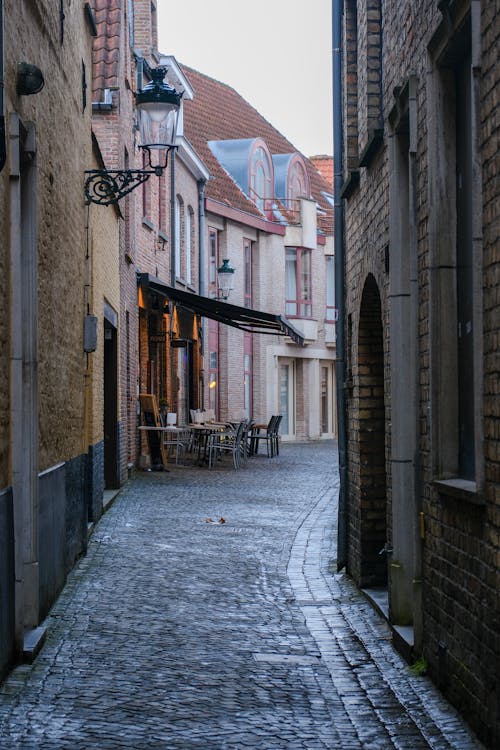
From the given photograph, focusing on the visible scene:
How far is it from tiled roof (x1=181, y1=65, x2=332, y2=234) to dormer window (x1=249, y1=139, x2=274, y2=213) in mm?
996

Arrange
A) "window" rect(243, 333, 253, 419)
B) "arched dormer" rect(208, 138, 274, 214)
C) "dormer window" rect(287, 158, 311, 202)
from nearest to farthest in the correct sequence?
"window" rect(243, 333, 253, 419) → "arched dormer" rect(208, 138, 274, 214) → "dormer window" rect(287, 158, 311, 202)

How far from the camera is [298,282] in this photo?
4012 centimetres

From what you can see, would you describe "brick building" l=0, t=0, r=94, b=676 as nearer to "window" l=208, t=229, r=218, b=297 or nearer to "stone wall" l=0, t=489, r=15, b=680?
"stone wall" l=0, t=489, r=15, b=680

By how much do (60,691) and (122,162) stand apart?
1396 centimetres

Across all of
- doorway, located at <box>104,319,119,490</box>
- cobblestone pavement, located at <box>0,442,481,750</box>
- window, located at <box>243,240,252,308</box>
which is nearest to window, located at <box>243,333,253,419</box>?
window, located at <box>243,240,252,308</box>

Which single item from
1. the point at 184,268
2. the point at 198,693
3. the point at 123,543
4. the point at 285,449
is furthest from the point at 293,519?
the point at 285,449

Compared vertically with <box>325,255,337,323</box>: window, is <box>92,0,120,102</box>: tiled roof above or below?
above

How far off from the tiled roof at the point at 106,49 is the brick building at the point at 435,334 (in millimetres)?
9855

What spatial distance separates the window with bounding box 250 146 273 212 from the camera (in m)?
38.8

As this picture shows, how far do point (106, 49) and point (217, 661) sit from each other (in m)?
13.8

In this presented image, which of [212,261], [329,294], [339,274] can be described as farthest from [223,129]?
[339,274]

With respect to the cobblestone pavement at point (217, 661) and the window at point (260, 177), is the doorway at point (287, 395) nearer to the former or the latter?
the window at point (260, 177)

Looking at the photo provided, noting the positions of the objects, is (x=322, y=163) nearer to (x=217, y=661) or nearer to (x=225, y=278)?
(x=225, y=278)

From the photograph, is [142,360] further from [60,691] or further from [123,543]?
[60,691]
